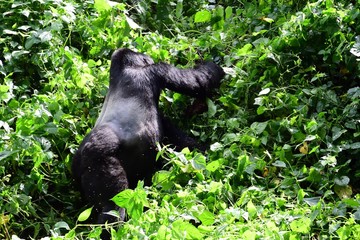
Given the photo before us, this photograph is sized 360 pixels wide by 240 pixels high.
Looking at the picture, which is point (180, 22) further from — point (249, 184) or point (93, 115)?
point (249, 184)

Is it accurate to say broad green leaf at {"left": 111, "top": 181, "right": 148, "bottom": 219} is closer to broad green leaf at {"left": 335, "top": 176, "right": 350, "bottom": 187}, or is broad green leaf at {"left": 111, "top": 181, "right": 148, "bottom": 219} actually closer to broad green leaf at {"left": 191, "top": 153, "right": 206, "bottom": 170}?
broad green leaf at {"left": 191, "top": 153, "right": 206, "bottom": 170}

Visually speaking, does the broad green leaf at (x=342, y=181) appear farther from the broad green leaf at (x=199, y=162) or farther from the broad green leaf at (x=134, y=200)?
the broad green leaf at (x=134, y=200)

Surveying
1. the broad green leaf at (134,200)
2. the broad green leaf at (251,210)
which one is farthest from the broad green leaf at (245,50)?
the broad green leaf at (134,200)

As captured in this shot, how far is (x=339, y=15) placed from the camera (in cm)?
432

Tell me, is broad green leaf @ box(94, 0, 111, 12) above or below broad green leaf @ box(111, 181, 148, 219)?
above

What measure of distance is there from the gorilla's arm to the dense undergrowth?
0.33ft

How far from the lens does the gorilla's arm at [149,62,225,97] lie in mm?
4398

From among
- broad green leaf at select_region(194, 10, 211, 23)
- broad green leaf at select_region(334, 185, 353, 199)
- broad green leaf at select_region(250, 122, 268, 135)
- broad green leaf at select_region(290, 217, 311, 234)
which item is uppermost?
broad green leaf at select_region(194, 10, 211, 23)

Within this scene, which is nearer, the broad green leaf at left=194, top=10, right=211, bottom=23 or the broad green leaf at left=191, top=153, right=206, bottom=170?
the broad green leaf at left=191, top=153, right=206, bottom=170

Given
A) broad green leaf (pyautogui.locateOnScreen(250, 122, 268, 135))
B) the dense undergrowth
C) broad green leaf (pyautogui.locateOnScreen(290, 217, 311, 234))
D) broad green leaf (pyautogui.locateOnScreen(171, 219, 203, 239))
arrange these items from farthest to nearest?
broad green leaf (pyautogui.locateOnScreen(250, 122, 268, 135)), the dense undergrowth, broad green leaf (pyautogui.locateOnScreen(290, 217, 311, 234)), broad green leaf (pyautogui.locateOnScreen(171, 219, 203, 239))

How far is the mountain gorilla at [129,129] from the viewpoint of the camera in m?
3.89

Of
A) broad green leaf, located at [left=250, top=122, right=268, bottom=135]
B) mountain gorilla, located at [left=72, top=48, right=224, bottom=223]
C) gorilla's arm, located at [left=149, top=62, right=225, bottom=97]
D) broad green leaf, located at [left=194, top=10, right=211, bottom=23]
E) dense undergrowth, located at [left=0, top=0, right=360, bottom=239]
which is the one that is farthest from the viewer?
broad green leaf, located at [left=194, top=10, right=211, bottom=23]

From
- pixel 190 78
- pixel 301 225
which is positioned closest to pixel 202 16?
pixel 190 78

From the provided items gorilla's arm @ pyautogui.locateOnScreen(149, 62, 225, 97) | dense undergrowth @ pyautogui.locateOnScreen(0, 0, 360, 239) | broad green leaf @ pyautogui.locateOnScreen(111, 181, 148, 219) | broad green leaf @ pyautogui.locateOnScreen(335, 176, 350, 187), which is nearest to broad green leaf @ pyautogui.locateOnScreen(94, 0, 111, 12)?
dense undergrowth @ pyautogui.locateOnScreen(0, 0, 360, 239)
